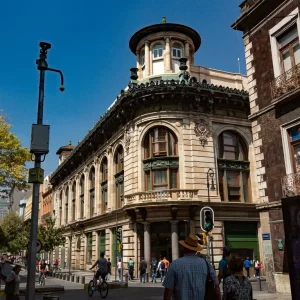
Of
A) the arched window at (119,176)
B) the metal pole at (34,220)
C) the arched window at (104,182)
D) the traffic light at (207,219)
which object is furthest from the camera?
the arched window at (104,182)

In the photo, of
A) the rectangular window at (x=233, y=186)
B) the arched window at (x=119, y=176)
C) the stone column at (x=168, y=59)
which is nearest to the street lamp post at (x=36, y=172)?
the rectangular window at (x=233, y=186)

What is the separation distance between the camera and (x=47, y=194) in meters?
70.4

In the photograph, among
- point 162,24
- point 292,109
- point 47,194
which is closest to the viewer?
point 292,109

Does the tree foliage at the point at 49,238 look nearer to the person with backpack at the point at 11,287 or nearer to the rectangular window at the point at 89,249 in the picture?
the rectangular window at the point at 89,249

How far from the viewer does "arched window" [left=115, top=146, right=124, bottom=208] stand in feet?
112

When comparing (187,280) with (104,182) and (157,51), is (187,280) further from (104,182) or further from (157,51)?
(104,182)

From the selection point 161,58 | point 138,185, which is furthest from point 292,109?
point 161,58

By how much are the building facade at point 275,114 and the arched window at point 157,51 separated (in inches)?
691

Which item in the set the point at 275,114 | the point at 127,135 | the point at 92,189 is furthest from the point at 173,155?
the point at 92,189

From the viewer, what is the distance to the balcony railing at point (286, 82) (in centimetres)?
1475

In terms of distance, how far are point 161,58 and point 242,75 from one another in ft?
30.0

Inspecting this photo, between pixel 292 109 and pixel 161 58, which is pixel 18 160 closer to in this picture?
pixel 161 58

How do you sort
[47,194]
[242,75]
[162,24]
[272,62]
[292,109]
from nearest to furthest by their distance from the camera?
[292,109] → [272,62] → [162,24] → [242,75] → [47,194]

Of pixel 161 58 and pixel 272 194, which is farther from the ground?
pixel 161 58
